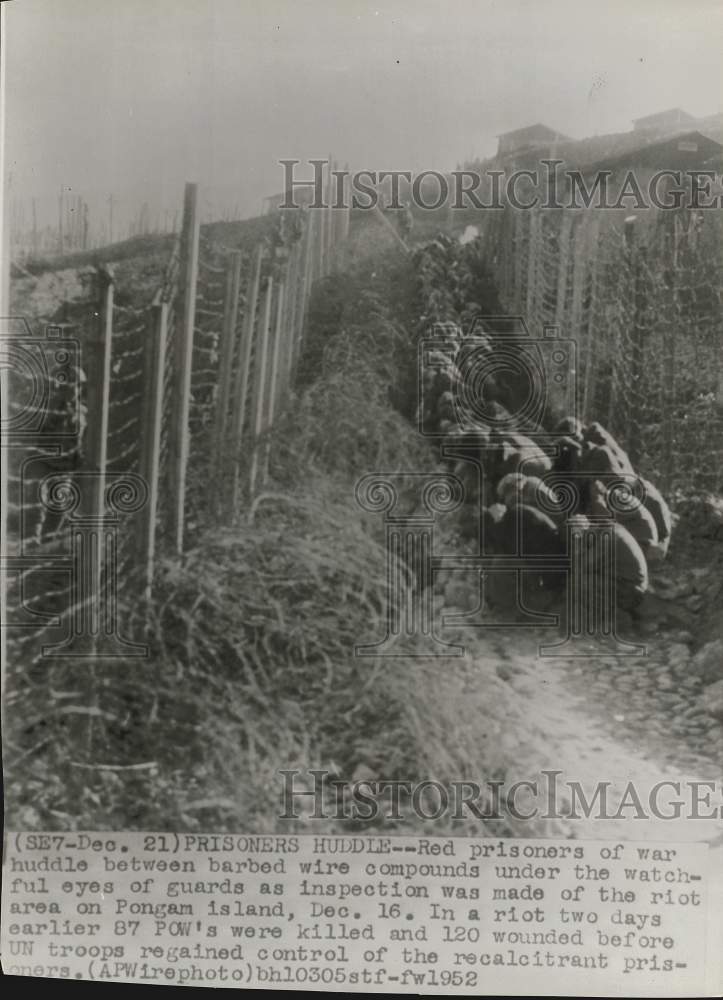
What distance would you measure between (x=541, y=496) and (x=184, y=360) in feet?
4.05

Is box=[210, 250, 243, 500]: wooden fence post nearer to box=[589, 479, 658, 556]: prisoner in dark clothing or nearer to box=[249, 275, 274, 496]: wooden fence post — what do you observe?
box=[249, 275, 274, 496]: wooden fence post

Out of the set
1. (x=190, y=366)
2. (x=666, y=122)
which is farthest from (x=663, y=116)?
(x=190, y=366)

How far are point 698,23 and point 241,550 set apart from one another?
225 centimetres

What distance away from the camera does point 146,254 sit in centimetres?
233

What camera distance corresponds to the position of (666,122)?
7.59 ft

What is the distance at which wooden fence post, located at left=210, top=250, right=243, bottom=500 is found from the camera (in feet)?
7.69

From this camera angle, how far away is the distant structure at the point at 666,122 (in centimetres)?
231

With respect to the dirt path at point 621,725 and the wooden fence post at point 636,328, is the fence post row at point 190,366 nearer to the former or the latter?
the wooden fence post at point 636,328

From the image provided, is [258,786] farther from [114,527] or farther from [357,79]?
[357,79]

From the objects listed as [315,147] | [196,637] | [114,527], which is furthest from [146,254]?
[196,637]

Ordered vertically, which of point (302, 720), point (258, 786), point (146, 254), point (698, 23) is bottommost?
point (258, 786)

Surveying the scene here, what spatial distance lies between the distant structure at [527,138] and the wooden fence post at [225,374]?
92 cm

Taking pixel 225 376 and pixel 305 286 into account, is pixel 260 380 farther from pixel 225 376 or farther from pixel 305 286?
pixel 305 286

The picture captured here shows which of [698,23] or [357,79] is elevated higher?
[698,23]
